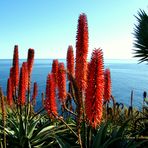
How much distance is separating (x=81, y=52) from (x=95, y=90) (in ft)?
2.40

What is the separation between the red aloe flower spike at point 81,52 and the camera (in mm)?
3818

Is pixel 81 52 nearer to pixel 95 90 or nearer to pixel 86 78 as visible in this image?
pixel 86 78

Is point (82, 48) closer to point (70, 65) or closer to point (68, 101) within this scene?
point (70, 65)

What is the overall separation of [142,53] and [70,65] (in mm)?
2832

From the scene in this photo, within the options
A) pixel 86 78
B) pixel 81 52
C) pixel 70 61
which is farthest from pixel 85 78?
pixel 70 61

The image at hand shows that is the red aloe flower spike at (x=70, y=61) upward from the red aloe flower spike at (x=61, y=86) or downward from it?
upward

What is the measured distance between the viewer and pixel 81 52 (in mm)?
3844

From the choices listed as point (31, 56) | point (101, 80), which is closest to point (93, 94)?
point (101, 80)

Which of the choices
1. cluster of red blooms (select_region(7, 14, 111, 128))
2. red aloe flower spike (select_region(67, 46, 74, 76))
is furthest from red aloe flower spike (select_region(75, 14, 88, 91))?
red aloe flower spike (select_region(67, 46, 74, 76))

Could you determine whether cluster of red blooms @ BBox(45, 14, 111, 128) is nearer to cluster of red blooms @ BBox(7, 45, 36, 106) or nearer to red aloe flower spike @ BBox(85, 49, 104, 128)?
red aloe flower spike @ BBox(85, 49, 104, 128)

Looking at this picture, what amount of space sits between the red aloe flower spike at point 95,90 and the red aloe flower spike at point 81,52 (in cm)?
46

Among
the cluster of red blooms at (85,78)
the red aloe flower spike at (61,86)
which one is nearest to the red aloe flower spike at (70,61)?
the cluster of red blooms at (85,78)

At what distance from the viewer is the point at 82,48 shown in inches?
151

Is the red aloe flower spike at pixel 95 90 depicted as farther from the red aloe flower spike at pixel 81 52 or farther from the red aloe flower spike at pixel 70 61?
the red aloe flower spike at pixel 70 61
